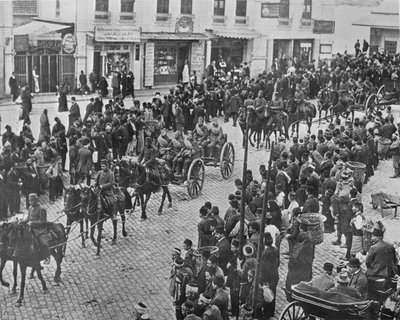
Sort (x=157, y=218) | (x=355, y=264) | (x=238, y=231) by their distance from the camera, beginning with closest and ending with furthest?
(x=355, y=264) → (x=238, y=231) → (x=157, y=218)

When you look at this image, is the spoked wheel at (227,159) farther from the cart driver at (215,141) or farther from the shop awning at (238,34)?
the shop awning at (238,34)

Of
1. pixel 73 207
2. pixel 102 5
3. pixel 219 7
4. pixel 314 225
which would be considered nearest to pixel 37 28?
pixel 102 5

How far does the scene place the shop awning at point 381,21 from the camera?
3803 cm

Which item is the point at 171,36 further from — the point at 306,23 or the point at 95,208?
the point at 95,208

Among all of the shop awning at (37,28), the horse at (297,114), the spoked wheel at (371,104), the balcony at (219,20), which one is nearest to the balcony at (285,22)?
the balcony at (219,20)

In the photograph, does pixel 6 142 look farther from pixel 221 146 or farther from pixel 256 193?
pixel 256 193

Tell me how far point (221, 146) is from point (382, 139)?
5.50m

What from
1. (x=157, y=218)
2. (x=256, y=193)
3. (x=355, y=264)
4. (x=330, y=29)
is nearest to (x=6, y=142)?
(x=157, y=218)

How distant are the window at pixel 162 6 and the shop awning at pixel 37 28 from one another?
549 cm

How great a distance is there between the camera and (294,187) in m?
16.9

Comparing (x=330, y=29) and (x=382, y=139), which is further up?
(x=330, y=29)

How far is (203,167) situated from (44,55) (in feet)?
48.0

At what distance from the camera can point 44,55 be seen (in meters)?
29.9

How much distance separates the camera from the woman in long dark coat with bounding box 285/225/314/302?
1187 cm
